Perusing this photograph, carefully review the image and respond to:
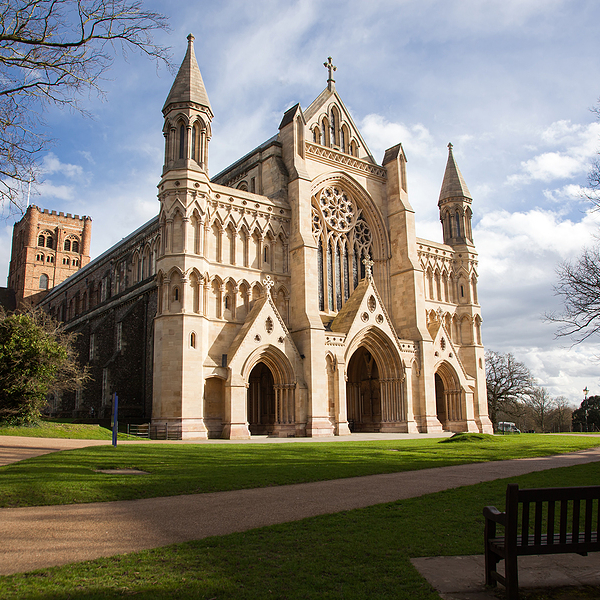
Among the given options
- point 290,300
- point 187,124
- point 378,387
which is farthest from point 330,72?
point 378,387

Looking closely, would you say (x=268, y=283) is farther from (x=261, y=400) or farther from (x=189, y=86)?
(x=189, y=86)

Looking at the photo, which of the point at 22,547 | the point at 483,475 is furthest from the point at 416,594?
the point at 483,475

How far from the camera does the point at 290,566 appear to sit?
18.4ft

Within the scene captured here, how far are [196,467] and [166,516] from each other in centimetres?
563

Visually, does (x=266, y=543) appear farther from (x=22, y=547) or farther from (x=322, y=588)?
(x=22, y=547)

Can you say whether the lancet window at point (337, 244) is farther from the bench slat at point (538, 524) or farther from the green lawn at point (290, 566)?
the bench slat at point (538, 524)

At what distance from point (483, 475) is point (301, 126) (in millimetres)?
28112

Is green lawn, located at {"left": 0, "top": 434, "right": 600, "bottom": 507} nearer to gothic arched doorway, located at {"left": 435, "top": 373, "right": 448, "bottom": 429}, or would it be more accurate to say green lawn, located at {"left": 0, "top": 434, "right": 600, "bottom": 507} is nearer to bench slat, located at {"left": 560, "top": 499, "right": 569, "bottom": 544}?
bench slat, located at {"left": 560, "top": 499, "right": 569, "bottom": 544}

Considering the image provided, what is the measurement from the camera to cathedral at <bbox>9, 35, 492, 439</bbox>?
2956 centimetres

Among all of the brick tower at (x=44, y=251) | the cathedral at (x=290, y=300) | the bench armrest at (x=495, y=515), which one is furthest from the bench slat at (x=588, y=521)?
the brick tower at (x=44, y=251)

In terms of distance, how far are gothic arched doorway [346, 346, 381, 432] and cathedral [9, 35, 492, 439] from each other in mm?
110

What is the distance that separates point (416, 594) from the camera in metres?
4.85

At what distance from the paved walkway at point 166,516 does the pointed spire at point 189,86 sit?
2625 centimetres

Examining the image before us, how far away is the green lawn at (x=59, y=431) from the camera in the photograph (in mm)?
24016
